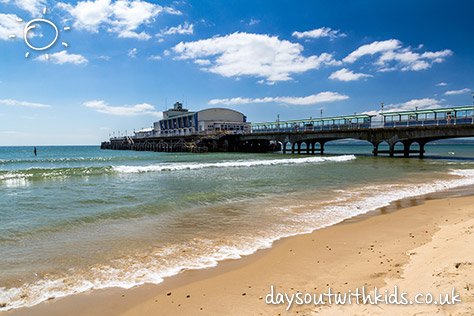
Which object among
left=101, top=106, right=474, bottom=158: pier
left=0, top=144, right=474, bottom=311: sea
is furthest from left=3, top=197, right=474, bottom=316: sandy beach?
A: left=101, top=106, right=474, bottom=158: pier

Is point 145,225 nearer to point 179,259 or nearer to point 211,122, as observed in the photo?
point 179,259

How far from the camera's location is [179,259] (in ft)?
18.7

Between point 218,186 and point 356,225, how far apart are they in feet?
30.0

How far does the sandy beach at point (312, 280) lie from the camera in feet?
11.7

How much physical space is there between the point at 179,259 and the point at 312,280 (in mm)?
2579

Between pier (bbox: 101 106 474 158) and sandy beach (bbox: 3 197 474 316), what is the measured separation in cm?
3050

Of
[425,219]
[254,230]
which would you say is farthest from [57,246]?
[425,219]

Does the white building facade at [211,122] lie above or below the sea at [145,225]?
above

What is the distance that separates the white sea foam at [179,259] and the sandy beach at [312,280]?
0.27m

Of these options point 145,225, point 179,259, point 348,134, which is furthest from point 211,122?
point 179,259

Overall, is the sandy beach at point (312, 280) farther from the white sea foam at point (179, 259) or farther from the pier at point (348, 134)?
the pier at point (348, 134)

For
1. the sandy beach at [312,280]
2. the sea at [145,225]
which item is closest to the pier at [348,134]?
the sea at [145,225]

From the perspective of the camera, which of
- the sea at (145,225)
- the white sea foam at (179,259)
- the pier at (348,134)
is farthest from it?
the pier at (348,134)

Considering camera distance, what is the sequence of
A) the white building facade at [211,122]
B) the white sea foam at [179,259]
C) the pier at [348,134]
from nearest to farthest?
the white sea foam at [179,259] → the pier at [348,134] → the white building facade at [211,122]
